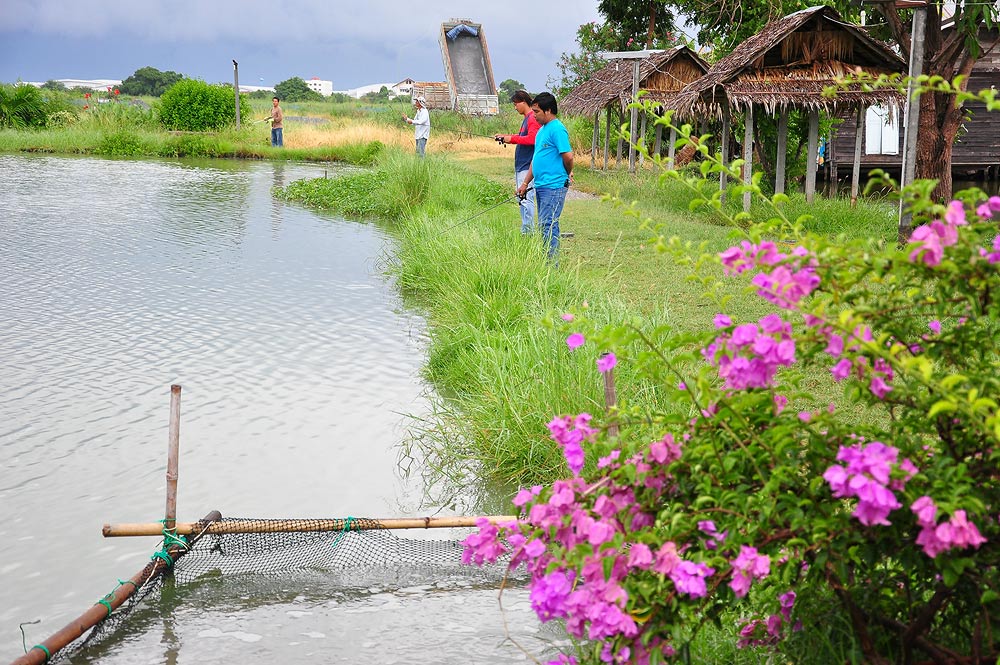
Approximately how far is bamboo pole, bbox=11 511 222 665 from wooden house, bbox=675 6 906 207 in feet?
36.8

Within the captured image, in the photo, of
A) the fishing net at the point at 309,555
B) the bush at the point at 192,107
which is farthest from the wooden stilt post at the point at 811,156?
the bush at the point at 192,107

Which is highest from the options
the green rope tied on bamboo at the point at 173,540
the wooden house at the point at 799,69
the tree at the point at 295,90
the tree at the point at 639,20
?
the tree at the point at 295,90

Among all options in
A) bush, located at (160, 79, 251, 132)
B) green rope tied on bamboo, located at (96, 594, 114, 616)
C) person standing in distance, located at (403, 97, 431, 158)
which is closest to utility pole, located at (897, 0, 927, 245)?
green rope tied on bamboo, located at (96, 594, 114, 616)

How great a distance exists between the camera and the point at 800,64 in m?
14.6

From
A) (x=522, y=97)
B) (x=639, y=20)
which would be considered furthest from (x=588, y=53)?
(x=522, y=97)

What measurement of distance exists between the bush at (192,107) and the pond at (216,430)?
18790 mm

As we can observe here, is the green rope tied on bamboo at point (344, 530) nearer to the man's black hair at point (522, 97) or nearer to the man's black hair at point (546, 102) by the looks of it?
the man's black hair at point (546, 102)

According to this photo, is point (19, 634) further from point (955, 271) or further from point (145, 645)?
point (955, 271)

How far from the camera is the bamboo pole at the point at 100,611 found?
337 centimetres

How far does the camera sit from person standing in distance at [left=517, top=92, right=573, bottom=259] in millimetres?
9195

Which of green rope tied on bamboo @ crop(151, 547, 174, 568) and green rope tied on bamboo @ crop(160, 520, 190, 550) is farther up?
green rope tied on bamboo @ crop(160, 520, 190, 550)

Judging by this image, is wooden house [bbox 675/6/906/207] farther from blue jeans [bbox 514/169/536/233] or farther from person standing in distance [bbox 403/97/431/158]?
person standing in distance [bbox 403/97/431/158]

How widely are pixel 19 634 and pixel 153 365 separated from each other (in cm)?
368

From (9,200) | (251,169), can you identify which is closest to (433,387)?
(9,200)
